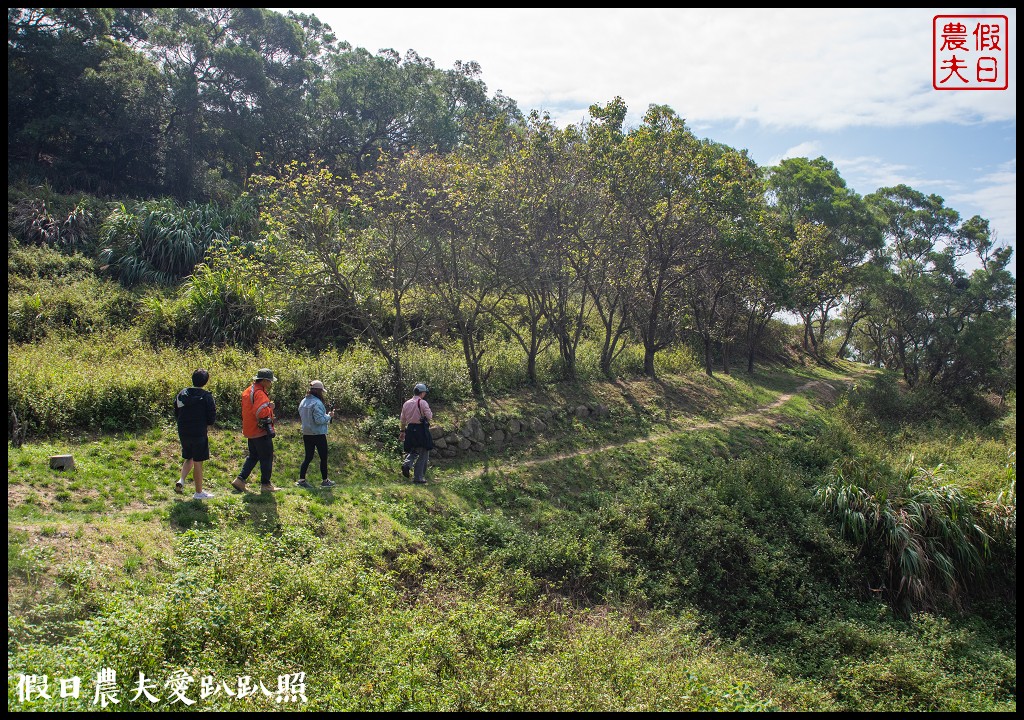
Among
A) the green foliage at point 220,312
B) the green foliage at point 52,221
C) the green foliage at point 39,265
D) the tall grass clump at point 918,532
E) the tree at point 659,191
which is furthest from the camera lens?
the green foliage at point 52,221

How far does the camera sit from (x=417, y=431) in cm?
1094

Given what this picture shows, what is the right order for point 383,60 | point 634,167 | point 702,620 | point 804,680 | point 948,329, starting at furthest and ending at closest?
point 383,60 → point 948,329 → point 634,167 → point 702,620 → point 804,680

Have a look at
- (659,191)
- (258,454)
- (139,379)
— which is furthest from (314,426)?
(659,191)

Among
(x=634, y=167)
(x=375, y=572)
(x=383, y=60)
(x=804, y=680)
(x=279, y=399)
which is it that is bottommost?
(x=804, y=680)

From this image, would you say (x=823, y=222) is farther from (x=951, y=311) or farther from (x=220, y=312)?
(x=220, y=312)

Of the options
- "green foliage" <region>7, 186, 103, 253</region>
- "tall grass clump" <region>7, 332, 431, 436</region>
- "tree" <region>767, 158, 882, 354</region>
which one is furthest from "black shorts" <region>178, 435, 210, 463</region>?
"tree" <region>767, 158, 882, 354</region>

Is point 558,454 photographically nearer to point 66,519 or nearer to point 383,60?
point 66,519

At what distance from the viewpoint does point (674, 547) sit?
10.6 metres

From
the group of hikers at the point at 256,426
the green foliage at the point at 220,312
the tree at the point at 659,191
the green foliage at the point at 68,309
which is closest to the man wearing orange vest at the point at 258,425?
the group of hikers at the point at 256,426

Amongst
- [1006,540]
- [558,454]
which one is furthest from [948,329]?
[558,454]

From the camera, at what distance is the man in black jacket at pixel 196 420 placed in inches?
328

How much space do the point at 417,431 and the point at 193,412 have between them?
370cm

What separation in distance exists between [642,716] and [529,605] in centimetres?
286

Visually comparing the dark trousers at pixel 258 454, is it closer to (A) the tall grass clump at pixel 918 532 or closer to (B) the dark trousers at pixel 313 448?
(B) the dark trousers at pixel 313 448
